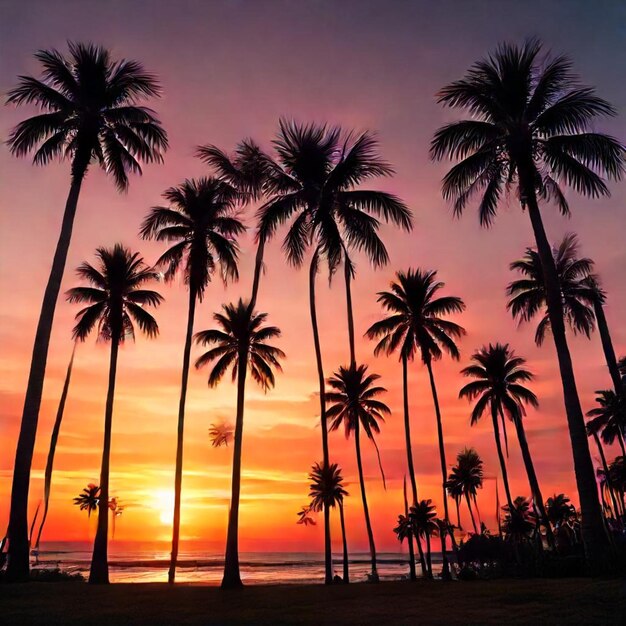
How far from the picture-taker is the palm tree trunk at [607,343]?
34562mm

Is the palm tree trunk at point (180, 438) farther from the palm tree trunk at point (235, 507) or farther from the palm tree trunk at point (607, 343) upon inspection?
the palm tree trunk at point (607, 343)

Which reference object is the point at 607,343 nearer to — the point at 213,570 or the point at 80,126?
the point at 80,126

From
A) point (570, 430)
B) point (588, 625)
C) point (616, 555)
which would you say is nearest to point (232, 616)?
point (588, 625)

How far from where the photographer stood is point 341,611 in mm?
11945

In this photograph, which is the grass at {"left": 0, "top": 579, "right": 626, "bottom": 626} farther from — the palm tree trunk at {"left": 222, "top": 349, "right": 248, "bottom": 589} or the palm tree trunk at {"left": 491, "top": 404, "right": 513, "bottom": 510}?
the palm tree trunk at {"left": 491, "top": 404, "right": 513, "bottom": 510}

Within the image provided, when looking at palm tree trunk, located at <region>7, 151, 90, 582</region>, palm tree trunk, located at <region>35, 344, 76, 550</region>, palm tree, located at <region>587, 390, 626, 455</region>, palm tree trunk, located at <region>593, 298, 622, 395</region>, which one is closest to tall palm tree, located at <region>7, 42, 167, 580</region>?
palm tree trunk, located at <region>7, 151, 90, 582</region>

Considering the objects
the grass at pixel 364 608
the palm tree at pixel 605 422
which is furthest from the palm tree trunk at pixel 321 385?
the palm tree at pixel 605 422

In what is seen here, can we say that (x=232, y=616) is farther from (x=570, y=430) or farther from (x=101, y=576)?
(x=101, y=576)

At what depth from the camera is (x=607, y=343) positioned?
35.0 meters

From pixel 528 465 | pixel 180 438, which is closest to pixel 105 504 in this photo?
pixel 180 438

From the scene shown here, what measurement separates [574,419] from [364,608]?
10.7m

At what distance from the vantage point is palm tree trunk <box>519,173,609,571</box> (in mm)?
17109

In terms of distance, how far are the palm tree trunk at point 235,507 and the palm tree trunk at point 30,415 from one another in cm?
895

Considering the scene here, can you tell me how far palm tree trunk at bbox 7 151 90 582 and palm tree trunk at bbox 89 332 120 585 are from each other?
8680mm
